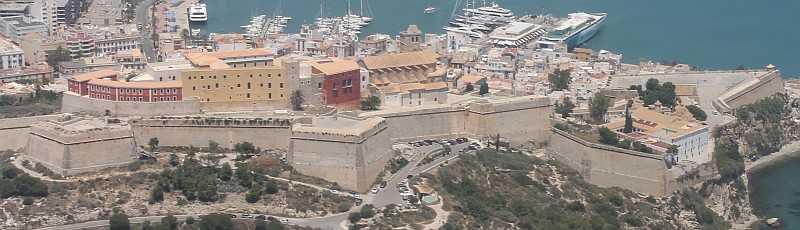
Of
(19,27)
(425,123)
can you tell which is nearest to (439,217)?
(425,123)

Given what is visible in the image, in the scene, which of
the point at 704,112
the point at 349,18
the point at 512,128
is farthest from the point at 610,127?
the point at 349,18

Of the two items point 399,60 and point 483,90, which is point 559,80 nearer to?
point 483,90

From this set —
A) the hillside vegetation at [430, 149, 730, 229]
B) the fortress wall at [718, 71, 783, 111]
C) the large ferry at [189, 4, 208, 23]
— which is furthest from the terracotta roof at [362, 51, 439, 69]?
the large ferry at [189, 4, 208, 23]

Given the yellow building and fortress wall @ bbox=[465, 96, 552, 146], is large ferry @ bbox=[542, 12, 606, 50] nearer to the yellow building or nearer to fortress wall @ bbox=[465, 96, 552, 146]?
fortress wall @ bbox=[465, 96, 552, 146]

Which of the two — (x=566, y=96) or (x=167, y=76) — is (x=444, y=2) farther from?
(x=167, y=76)

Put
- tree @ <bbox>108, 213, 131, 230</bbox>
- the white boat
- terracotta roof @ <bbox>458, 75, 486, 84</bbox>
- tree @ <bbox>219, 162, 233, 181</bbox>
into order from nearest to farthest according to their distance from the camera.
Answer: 1. tree @ <bbox>108, 213, 131, 230</bbox>
2. tree @ <bbox>219, 162, 233, 181</bbox>
3. terracotta roof @ <bbox>458, 75, 486, 84</bbox>
4. the white boat

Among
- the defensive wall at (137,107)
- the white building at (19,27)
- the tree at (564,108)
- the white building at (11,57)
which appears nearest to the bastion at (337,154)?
the defensive wall at (137,107)
